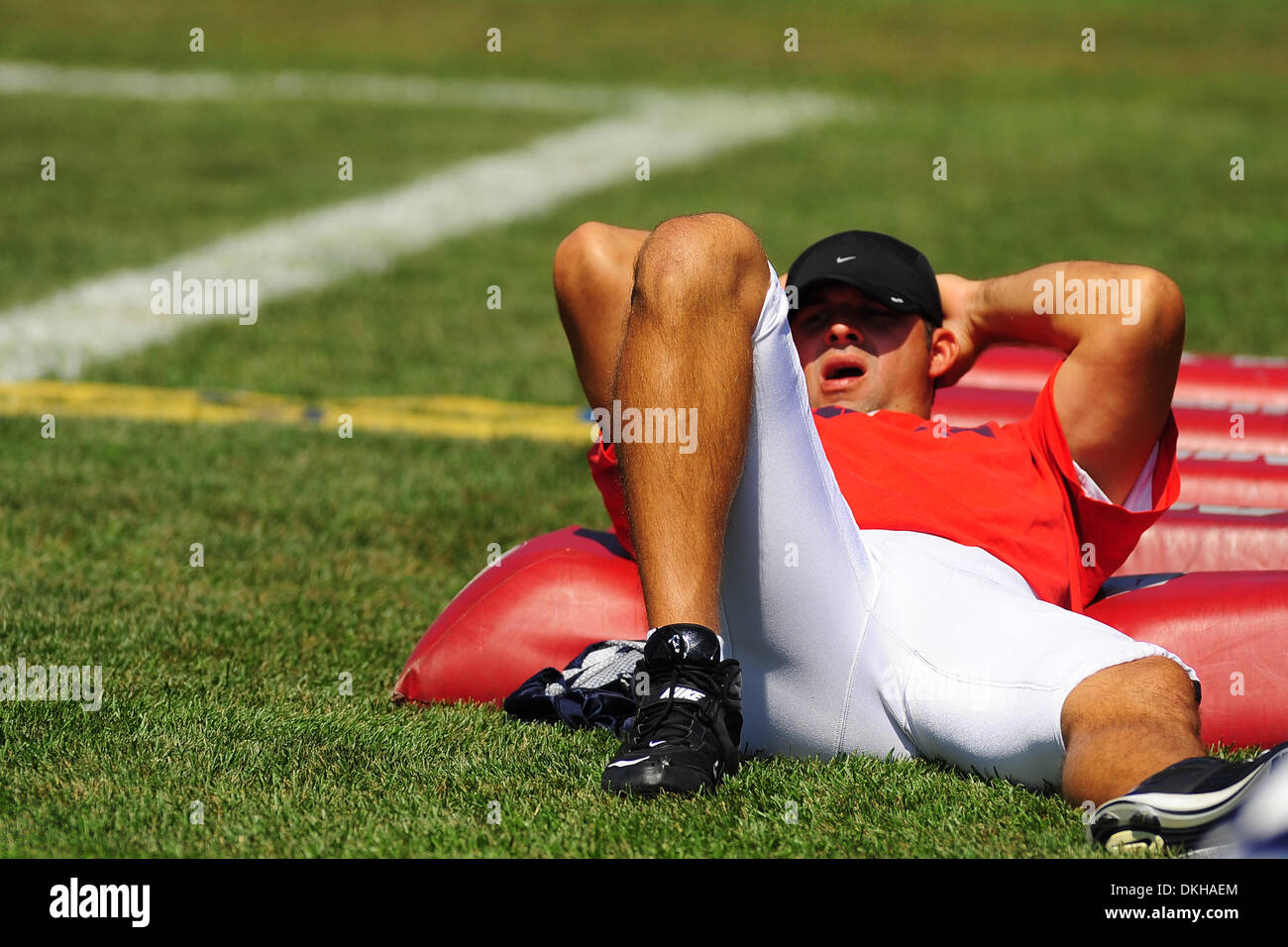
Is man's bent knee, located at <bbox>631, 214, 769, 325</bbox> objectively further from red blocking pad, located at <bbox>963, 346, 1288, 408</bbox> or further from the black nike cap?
red blocking pad, located at <bbox>963, 346, 1288, 408</bbox>

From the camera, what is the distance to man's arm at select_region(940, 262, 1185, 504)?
3.06m

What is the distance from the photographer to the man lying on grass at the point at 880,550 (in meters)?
2.61

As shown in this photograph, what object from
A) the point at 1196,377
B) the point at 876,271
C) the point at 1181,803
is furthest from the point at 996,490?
the point at 1196,377

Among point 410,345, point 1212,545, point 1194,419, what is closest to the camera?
point 1212,545

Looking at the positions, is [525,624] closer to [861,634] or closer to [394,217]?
[861,634]

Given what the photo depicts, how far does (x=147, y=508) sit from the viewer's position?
15.6 ft

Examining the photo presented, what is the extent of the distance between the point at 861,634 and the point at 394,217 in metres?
7.26

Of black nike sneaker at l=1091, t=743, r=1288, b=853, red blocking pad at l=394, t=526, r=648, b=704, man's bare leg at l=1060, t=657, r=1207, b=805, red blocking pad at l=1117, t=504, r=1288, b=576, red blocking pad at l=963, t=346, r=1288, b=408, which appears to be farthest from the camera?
red blocking pad at l=963, t=346, r=1288, b=408

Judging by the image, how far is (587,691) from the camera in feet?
10.2

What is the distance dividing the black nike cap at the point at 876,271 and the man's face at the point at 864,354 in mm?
27

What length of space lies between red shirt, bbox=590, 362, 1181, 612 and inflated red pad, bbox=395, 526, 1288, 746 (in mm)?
138

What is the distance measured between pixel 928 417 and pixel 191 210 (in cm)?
685

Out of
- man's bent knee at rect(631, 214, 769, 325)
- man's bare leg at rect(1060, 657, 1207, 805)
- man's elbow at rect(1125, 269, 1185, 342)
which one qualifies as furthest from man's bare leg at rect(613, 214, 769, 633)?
man's elbow at rect(1125, 269, 1185, 342)
